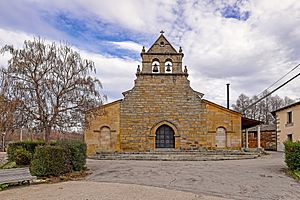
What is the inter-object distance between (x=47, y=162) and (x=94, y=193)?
3.79 m

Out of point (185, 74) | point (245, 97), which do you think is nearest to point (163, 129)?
point (185, 74)

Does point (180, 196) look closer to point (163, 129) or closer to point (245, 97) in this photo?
point (163, 129)

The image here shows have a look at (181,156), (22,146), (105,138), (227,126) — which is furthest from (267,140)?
(22,146)

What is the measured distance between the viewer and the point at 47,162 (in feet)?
37.3

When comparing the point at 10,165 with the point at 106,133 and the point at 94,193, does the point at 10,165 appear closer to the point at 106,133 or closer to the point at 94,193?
the point at 94,193

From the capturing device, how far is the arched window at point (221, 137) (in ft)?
82.7

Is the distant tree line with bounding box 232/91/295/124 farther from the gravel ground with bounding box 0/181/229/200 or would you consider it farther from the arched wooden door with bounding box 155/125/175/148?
the gravel ground with bounding box 0/181/229/200

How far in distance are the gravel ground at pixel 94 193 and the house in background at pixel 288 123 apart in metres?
22.1

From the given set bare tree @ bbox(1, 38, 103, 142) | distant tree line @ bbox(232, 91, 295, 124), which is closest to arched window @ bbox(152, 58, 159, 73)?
bare tree @ bbox(1, 38, 103, 142)

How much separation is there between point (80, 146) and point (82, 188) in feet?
15.3

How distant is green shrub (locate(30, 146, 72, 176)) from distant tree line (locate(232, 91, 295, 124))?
54.2 meters

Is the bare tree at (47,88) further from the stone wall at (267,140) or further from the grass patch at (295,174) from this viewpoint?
the stone wall at (267,140)

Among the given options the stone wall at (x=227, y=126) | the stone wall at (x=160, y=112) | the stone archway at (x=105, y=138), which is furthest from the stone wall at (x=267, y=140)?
the stone archway at (x=105, y=138)

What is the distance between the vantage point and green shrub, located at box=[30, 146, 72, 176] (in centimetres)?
1132
